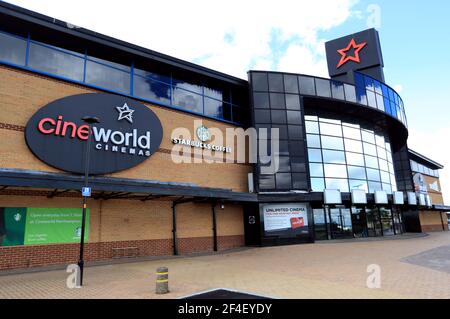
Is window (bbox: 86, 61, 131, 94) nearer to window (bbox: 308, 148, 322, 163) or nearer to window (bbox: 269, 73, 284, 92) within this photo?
window (bbox: 269, 73, 284, 92)

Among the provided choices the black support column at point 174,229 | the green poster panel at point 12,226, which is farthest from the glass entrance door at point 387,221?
the green poster panel at point 12,226

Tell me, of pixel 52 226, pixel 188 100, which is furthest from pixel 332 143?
pixel 52 226

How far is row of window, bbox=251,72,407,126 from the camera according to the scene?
77.5 feet

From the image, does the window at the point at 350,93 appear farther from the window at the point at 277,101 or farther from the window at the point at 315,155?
the window at the point at 277,101

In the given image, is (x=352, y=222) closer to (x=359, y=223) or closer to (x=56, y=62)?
(x=359, y=223)

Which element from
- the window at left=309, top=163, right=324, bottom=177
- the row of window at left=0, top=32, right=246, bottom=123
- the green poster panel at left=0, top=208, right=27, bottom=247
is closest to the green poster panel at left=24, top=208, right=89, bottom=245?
the green poster panel at left=0, top=208, right=27, bottom=247

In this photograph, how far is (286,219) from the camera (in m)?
22.3

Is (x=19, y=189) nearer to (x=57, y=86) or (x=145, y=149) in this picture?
(x=57, y=86)

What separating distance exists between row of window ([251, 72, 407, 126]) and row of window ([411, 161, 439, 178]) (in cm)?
1778

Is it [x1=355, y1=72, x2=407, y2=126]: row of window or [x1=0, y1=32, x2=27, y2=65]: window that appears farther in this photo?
[x1=355, y1=72, x2=407, y2=126]: row of window

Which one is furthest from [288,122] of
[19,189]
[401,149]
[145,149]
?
[401,149]

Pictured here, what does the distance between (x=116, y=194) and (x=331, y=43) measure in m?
25.8
